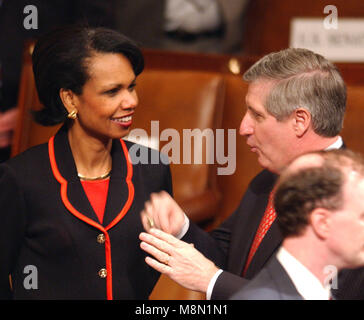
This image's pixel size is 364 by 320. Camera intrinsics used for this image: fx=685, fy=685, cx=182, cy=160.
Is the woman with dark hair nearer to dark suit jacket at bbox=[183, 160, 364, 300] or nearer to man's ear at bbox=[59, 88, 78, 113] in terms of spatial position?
man's ear at bbox=[59, 88, 78, 113]

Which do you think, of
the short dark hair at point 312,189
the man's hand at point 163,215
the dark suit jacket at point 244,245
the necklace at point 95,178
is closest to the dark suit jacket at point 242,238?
the dark suit jacket at point 244,245

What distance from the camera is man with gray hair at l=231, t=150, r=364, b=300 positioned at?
1.04m

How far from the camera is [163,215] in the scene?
134 cm

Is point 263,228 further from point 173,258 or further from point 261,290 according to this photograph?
point 261,290

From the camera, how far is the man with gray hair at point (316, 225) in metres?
1.04

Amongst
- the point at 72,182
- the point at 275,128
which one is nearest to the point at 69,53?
the point at 72,182

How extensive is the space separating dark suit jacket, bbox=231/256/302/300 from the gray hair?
43cm

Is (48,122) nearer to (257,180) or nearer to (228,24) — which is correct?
(257,180)

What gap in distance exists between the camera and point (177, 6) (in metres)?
2.73

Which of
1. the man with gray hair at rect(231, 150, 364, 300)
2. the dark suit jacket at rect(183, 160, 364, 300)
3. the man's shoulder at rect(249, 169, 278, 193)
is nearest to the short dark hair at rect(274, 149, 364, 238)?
the man with gray hair at rect(231, 150, 364, 300)

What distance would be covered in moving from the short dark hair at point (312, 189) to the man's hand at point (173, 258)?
0.26 metres

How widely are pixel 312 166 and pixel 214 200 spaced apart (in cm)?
113

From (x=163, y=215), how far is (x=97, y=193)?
0.16 m

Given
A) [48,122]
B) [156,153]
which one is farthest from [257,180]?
[48,122]
